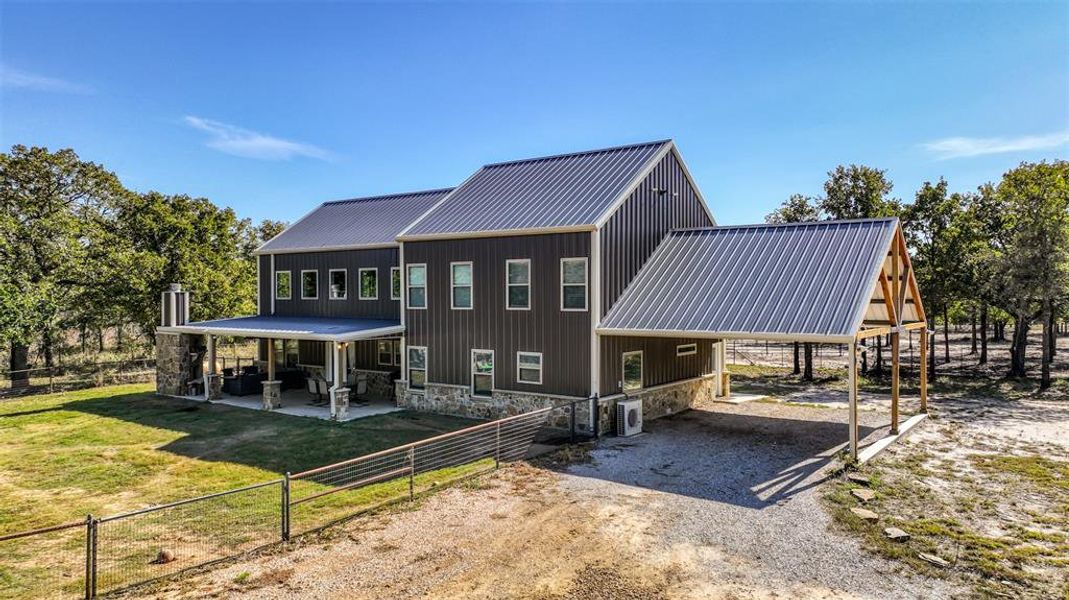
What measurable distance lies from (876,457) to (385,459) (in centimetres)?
1071

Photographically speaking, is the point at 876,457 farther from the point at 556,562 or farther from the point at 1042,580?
the point at 556,562

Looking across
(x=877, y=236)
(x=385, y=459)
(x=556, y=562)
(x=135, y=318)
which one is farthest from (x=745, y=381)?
(x=135, y=318)

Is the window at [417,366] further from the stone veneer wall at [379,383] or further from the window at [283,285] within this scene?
the window at [283,285]

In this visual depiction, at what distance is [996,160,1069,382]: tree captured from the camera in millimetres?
23266

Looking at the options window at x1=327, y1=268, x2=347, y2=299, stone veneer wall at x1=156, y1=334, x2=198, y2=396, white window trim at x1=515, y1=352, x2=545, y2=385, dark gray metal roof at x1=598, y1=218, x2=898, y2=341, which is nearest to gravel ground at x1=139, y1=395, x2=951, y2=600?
dark gray metal roof at x1=598, y1=218, x2=898, y2=341

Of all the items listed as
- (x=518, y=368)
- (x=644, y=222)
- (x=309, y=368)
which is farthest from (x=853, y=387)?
(x=309, y=368)

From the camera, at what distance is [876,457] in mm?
12773

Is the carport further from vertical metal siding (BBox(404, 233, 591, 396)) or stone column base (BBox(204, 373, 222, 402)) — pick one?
stone column base (BBox(204, 373, 222, 402))

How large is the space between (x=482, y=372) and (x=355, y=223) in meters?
10.3

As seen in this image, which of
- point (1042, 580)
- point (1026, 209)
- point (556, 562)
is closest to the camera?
point (1042, 580)

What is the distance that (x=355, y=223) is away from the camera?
939 inches

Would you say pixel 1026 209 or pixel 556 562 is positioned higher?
pixel 1026 209

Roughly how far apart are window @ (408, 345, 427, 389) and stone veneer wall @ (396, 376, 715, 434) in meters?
0.30

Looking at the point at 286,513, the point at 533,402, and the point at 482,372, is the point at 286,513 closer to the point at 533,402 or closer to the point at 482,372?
the point at 533,402
